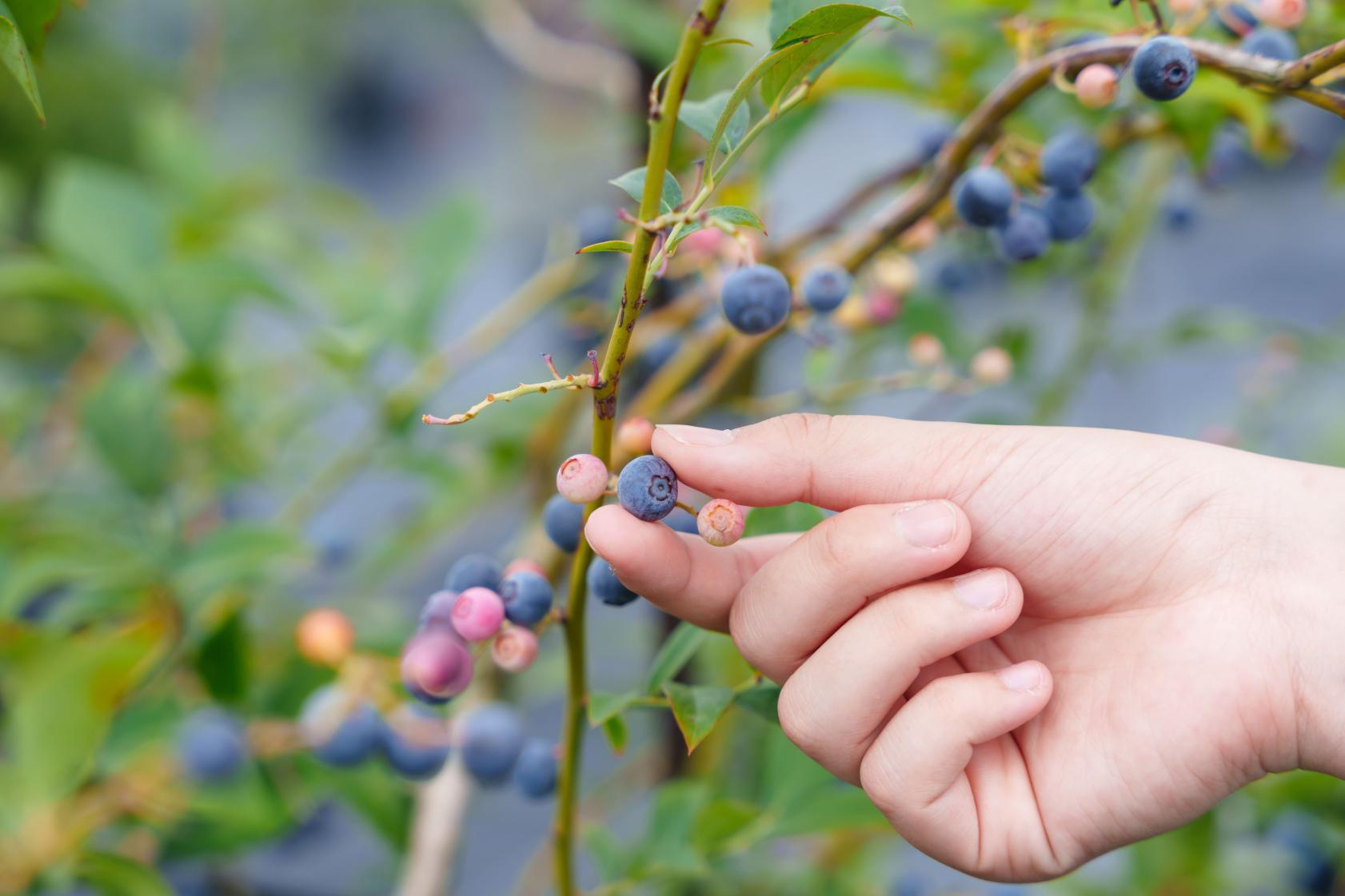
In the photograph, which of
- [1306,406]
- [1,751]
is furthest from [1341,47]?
[1,751]

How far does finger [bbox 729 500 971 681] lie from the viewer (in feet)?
1.59

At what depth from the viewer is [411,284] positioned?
1.16m

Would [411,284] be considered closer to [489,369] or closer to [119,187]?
[119,187]

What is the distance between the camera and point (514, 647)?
534 millimetres

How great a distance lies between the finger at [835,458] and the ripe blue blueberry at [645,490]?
0.07ft

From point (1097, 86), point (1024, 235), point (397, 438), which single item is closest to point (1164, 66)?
point (1097, 86)

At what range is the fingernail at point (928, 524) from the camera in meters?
0.48

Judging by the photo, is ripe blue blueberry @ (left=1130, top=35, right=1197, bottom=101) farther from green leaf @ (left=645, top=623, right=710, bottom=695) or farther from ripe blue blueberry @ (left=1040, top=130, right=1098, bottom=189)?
green leaf @ (left=645, top=623, right=710, bottom=695)

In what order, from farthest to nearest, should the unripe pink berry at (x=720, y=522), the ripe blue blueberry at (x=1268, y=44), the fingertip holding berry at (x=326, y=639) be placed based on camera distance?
the fingertip holding berry at (x=326, y=639) < the ripe blue blueberry at (x=1268, y=44) < the unripe pink berry at (x=720, y=522)

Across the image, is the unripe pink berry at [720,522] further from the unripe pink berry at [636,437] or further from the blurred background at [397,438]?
the blurred background at [397,438]

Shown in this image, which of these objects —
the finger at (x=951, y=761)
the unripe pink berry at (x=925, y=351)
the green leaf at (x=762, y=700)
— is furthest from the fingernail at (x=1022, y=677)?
the unripe pink berry at (x=925, y=351)

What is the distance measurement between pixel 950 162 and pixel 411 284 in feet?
2.29

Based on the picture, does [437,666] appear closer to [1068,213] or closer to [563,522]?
[563,522]

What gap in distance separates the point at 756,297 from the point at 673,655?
0.74ft
